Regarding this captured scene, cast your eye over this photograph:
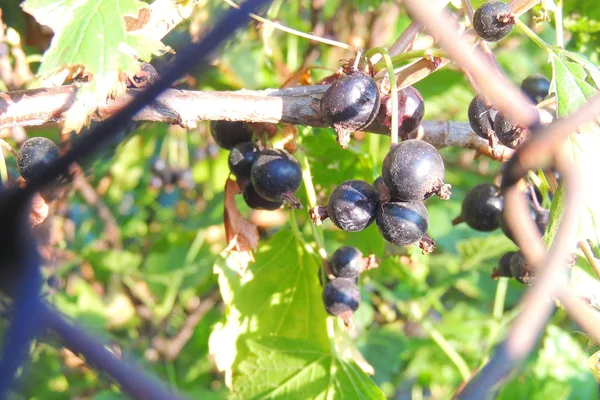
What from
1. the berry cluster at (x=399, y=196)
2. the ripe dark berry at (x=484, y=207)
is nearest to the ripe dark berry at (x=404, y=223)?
the berry cluster at (x=399, y=196)

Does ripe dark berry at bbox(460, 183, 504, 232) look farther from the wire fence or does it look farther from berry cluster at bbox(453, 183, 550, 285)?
Result: the wire fence

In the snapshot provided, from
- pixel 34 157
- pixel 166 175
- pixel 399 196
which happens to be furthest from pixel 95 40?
pixel 166 175

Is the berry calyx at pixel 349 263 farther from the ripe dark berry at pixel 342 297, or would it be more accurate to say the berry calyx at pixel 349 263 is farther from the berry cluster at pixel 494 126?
the berry cluster at pixel 494 126

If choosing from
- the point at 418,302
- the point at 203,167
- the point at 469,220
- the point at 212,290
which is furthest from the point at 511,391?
the point at 203,167

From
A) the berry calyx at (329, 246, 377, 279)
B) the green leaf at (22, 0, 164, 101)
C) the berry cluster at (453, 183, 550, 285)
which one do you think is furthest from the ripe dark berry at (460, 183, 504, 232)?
the green leaf at (22, 0, 164, 101)

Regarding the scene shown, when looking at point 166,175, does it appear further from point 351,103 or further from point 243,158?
point 351,103

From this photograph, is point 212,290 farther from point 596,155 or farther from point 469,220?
point 596,155
